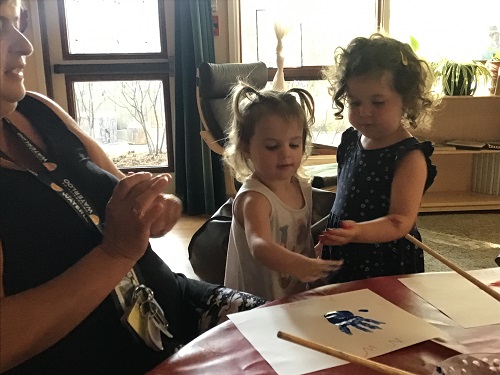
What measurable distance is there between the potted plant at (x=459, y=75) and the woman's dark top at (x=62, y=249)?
115 inches

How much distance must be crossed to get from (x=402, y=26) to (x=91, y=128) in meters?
2.54

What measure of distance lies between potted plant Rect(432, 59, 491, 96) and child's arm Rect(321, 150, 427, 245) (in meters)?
2.37

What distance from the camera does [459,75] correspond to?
3.44 metres

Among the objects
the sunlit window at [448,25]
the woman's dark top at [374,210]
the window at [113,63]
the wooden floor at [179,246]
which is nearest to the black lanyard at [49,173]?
the woman's dark top at [374,210]

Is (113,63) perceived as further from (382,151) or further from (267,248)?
(267,248)

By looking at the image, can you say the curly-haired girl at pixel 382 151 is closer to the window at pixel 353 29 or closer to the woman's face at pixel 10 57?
the woman's face at pixel 10 57

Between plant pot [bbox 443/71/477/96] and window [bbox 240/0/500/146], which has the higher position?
window [bbox 240/0/500/146]

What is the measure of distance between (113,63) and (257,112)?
A: 9.19ft

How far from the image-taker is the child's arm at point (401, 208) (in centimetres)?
112

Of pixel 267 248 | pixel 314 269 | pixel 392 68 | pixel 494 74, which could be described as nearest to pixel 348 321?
pixel 314 269

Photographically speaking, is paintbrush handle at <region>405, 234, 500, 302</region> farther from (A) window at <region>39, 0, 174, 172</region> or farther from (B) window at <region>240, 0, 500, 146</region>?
(A) window at <region>39, 0, 174, 172</region>

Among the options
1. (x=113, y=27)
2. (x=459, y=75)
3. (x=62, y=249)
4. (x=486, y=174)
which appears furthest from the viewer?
(x=113, y=27)

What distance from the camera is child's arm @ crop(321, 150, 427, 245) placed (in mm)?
1120

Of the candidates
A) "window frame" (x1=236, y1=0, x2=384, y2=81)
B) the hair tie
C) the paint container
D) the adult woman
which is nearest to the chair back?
"window frame" (x1=236, y1=0, x2=384, y2=81)
